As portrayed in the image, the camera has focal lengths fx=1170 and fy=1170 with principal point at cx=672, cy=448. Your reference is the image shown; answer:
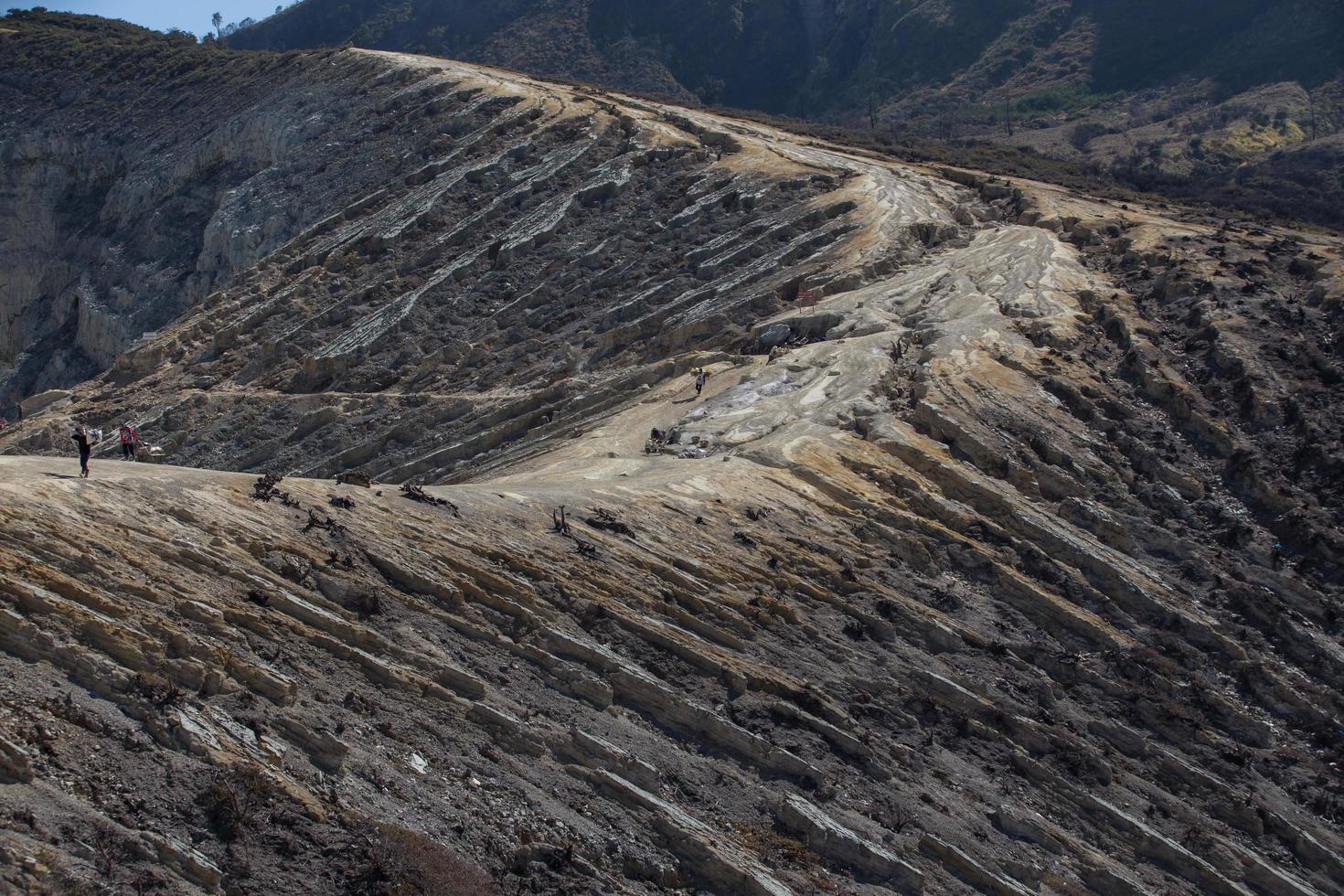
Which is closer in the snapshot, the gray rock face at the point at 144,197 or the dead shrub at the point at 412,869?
the dead shrub at the point at 412,869

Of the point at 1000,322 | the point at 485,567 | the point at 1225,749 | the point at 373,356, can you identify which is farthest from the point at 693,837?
the point at 373,356

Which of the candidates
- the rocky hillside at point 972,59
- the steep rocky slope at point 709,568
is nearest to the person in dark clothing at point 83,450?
the steep rocky slope at point 709,568

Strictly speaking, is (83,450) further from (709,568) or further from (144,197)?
(144,197)

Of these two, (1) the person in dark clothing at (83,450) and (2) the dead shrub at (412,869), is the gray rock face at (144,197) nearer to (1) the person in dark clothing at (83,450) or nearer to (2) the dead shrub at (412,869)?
(1) the person in dark clothing at (83,450)

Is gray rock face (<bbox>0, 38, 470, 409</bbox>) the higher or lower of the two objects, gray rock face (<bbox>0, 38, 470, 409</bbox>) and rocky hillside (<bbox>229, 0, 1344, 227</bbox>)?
the lower

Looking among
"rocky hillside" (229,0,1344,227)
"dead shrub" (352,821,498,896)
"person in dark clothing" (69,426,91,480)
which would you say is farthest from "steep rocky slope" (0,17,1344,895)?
"rocky hillside" (229,0,1344,227)

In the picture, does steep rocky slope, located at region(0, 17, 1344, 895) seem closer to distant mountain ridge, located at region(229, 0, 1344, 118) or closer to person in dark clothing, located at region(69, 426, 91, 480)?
person in dark clothing, located at region(69, 426, 91, 480)
